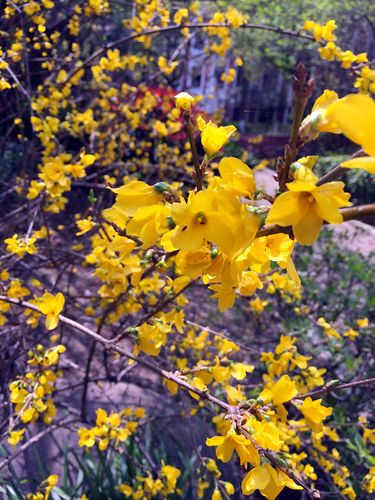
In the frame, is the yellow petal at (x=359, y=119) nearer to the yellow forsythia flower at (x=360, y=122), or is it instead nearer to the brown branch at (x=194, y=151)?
the yellow forsythia flower at (x=360, y=122)

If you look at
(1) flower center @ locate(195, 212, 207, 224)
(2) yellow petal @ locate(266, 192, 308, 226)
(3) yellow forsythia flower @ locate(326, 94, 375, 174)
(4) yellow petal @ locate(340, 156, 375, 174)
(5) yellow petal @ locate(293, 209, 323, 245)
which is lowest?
(1) flower center @ locate(195, 212, 207, 224)

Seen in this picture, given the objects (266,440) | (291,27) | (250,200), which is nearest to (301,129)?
(250,200)

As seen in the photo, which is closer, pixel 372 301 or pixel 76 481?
pixel 76 481

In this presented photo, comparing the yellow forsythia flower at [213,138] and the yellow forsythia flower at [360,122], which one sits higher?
the yellow forsythia flower at [360,122]

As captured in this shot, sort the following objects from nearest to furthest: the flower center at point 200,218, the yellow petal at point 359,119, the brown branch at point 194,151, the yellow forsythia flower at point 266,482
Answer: the yellow petal at point 359,119
the flower center at point 200,218
the brown branch at point 194,151
the yellow forsythia flower at point 266,482

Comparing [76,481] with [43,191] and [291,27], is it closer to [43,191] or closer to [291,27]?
[43,191]

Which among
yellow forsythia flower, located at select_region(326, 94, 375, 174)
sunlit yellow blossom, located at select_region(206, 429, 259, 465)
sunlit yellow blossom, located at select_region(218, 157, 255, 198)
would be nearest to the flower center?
sunlit yellow blossom, located at select_region(218, 157, 255, 198)

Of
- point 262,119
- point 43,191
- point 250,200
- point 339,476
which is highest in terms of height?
point 250,200

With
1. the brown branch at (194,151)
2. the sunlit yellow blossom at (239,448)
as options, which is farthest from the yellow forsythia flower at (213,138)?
the sunlit yellow blossom at (239,448)

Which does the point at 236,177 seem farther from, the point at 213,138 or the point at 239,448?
the point at 239,448

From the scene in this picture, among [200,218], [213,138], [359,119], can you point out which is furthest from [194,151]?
[359,119]

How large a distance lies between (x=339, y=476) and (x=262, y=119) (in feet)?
52.3

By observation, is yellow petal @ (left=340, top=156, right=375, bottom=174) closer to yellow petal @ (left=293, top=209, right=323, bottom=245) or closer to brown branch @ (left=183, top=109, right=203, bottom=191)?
yellow petal @ (left=293, top=209, right=323, bottom=245)

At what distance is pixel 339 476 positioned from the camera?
2.15m
